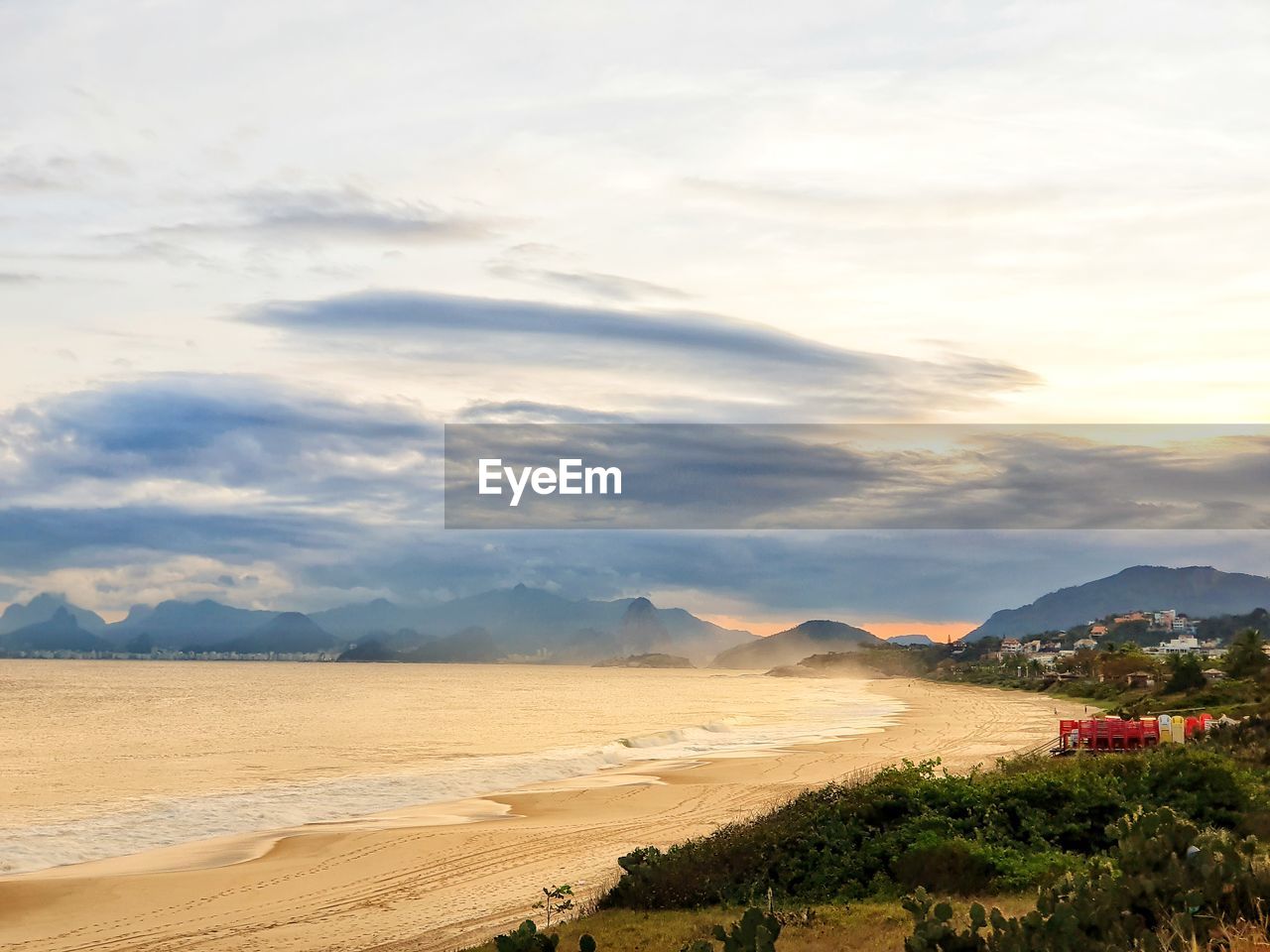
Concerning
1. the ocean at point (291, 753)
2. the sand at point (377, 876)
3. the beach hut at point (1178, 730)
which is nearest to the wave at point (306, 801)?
the ocean at point (291, 753)

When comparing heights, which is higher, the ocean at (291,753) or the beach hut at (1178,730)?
the beach hut at (1178,730)

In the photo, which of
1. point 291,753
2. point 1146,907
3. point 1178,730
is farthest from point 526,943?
point 291,753

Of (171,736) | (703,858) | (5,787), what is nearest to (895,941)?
(703,858)

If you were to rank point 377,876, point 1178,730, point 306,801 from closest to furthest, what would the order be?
point 377,876
point 1178,730
point 306,801

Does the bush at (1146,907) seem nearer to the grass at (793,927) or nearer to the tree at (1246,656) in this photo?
the grass at (793,927)

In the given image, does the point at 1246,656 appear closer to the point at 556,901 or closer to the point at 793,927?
the point at 556,901

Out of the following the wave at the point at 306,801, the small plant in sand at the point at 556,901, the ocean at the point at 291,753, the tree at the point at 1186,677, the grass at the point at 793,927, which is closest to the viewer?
the grass at the point at 793,927

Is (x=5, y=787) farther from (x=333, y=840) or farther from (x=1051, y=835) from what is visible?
(x=1051, y=835)
